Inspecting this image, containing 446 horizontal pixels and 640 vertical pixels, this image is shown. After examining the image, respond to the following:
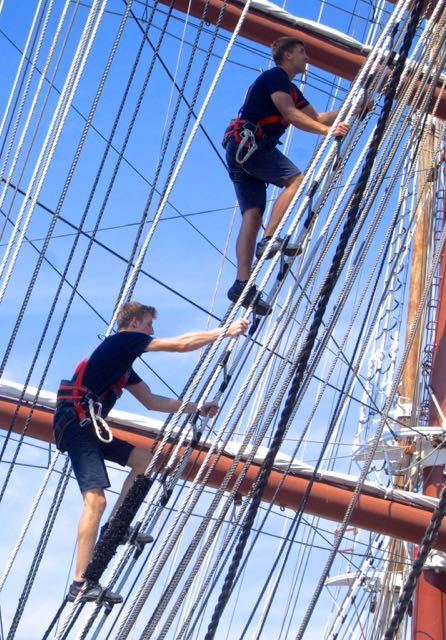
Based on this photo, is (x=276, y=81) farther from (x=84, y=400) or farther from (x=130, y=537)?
(x=130, y=537)

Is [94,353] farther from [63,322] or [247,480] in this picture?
[247,480]

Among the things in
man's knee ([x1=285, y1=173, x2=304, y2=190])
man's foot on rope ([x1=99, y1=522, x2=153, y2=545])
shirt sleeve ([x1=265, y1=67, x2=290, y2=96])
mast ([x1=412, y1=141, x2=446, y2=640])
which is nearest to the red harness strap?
man's foot on rope ([x1=99, y1=522, x2=153, y2=545])

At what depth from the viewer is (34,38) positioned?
7.29m

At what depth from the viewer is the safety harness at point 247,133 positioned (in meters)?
5.04

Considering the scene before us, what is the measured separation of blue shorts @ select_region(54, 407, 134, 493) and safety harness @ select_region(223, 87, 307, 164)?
146 centimetres

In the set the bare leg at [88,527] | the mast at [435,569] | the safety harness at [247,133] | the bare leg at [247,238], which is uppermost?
the mast at [435,569]

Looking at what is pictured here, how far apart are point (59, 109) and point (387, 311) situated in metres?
5.34

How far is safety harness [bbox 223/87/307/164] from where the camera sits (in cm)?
504

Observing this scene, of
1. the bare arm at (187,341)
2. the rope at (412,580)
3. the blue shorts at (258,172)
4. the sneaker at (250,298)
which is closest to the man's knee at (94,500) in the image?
the bare arm at (187,341)

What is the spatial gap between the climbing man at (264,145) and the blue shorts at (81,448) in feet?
3.54

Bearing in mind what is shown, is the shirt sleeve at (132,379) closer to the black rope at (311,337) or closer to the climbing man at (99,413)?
the climbing man at (99,413)

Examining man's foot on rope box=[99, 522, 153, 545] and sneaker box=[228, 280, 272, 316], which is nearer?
man's foot on rope box=[99, 522, 153, 545]

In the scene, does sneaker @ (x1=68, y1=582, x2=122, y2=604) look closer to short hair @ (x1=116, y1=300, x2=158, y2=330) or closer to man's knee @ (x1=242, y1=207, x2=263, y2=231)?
short hair @ (x1=116, y1=300, x2=158, y2=330)

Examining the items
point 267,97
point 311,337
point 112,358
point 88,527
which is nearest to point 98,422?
point 112,358
